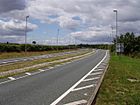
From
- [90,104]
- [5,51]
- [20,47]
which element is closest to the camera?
[90,104]

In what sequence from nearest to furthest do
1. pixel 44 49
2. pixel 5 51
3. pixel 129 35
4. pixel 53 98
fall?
pixel 53 98
pixel 5 51
pixel 129 35
pixel 44 49

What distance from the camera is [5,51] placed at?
261 ft

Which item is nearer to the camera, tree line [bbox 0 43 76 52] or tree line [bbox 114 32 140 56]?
tree line [bbox 0 43 76 52]

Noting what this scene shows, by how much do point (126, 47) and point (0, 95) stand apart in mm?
81481

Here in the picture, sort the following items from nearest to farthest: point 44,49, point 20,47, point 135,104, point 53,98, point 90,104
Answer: point 90,104 → point 135,104 → point 53,98 → point 20,47 → point 44,49

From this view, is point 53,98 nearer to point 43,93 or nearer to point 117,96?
point 43,93

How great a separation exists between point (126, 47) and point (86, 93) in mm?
79750

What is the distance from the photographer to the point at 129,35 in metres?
94.6

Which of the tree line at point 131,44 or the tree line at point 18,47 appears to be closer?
the tree line at point 18,47

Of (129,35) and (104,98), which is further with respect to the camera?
(129,35)

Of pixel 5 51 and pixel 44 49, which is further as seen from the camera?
pixel 44 49

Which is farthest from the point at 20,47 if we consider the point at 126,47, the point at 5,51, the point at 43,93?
the point at 43,93

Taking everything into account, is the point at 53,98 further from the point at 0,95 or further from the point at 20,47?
the point at 20,47

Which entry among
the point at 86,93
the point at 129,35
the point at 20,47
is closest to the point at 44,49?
the point at 20,47
